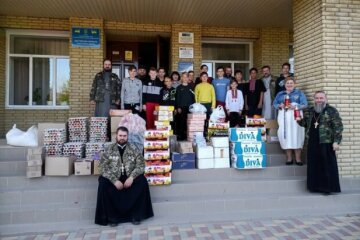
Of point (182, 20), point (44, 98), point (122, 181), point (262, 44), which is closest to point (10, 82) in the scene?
point (44, 98)

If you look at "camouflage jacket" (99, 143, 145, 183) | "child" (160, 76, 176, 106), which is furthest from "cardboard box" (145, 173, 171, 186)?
"child" (160, 76, 176, 106)

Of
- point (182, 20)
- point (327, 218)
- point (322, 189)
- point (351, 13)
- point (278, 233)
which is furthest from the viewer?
point (182, 20)

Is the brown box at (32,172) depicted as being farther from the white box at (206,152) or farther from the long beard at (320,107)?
the long beard at (320,107)

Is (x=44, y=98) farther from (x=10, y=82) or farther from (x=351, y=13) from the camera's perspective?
(x=351, y=13)

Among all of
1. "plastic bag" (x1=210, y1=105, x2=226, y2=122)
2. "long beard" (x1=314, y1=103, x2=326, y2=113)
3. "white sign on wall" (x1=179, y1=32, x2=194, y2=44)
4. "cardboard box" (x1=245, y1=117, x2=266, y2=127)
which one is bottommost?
"cardboard box" (x1=245, y1=117, x2=266, y2=127)

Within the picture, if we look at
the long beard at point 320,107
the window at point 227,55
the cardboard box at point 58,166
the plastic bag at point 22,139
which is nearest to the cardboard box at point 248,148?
the long beard at point 320,107

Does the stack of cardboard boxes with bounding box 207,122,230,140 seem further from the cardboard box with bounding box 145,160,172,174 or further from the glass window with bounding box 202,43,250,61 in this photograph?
the glass window with bounding box 202,43,250,61

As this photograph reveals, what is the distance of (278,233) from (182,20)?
643 centimetres

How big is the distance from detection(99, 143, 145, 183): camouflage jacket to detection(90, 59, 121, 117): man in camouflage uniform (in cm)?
262

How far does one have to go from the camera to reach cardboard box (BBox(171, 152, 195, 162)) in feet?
20.0

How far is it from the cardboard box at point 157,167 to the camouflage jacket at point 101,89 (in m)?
2.46

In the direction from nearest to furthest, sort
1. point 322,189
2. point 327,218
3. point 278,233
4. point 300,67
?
point 278,233 → point 327,218 → point 322,189 → point 300,67

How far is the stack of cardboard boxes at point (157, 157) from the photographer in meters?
5.61

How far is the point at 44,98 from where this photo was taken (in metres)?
9.79
